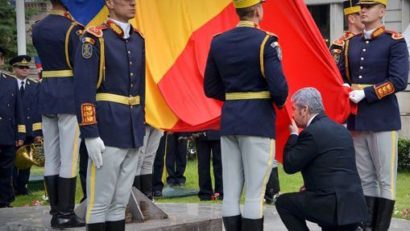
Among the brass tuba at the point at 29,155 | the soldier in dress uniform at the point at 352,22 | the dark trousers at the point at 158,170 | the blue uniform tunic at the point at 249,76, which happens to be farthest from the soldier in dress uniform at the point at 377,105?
the brass tuba at the point at 29,155

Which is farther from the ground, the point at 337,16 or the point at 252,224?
the point at 337,16

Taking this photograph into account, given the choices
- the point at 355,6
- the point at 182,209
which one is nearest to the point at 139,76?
the point at 182,209

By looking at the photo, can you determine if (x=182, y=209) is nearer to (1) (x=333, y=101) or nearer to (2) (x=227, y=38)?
(1) (x=333, y=101)

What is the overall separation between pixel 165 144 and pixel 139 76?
6285 mm

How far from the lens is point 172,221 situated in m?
6.85

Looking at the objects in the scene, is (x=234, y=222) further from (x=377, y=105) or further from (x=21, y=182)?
(x=21, y=182)

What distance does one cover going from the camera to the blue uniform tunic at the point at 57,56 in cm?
637

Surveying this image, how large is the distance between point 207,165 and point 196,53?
140 inches

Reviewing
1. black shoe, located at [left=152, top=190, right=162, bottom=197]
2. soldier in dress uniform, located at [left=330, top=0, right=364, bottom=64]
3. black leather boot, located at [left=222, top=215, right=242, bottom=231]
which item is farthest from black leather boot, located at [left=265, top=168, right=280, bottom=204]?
black leather boot, located at [left=222, top=215, right=242, bottom=231]

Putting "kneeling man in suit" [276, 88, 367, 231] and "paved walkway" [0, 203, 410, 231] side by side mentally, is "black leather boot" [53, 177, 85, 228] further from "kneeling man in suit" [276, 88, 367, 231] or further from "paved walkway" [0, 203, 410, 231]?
"kneeling man in suit" [276, 88, 367, 231]

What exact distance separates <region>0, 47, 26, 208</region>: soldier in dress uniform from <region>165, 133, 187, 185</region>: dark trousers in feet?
8.35

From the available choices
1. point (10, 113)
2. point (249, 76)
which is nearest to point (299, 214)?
point (249, 76)

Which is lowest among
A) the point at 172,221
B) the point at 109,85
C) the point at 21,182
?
the point at 21,182

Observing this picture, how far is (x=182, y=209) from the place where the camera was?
7.63 m
